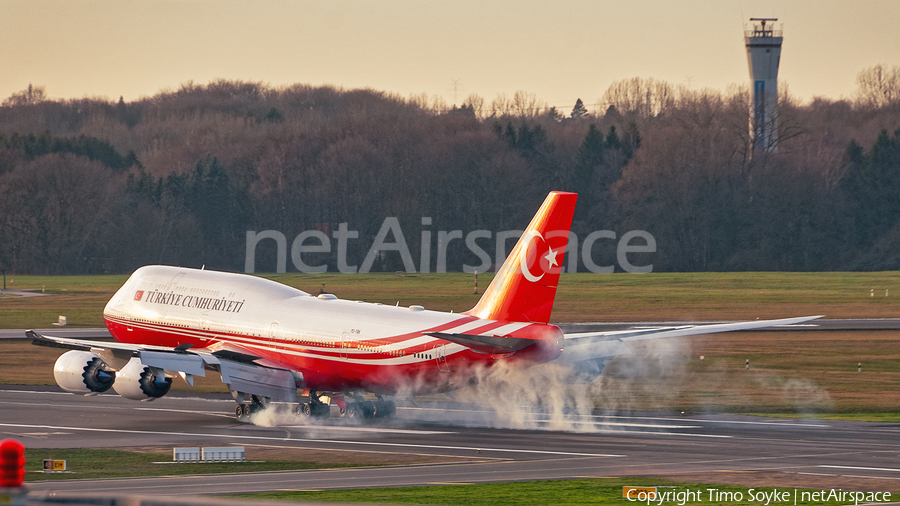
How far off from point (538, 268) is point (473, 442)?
6.18 m

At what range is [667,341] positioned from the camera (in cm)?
6625

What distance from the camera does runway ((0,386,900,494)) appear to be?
31.8 meters

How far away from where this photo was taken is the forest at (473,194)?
15875cm

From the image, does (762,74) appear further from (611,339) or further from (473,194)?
(611,339)

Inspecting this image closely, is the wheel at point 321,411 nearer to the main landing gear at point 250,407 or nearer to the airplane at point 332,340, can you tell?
the airplane at point 332,340

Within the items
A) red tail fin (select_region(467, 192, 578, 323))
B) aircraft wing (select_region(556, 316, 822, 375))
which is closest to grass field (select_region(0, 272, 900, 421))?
aircraft wing (select_region(556, 316, 822, 375))

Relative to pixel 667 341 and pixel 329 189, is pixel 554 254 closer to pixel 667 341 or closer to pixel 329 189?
pixel 667 341

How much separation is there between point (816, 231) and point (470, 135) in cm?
5049

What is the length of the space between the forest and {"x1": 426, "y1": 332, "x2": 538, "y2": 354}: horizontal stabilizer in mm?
116309

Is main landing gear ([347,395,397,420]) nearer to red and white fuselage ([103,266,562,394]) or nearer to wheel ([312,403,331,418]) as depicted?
wheel ([312,403,331,418])

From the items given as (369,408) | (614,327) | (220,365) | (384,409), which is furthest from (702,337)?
(220,365)

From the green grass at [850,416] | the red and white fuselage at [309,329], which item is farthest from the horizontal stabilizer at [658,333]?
the green grass at [850,416]

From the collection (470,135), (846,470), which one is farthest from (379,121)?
(846,470)

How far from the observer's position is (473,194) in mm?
167750
